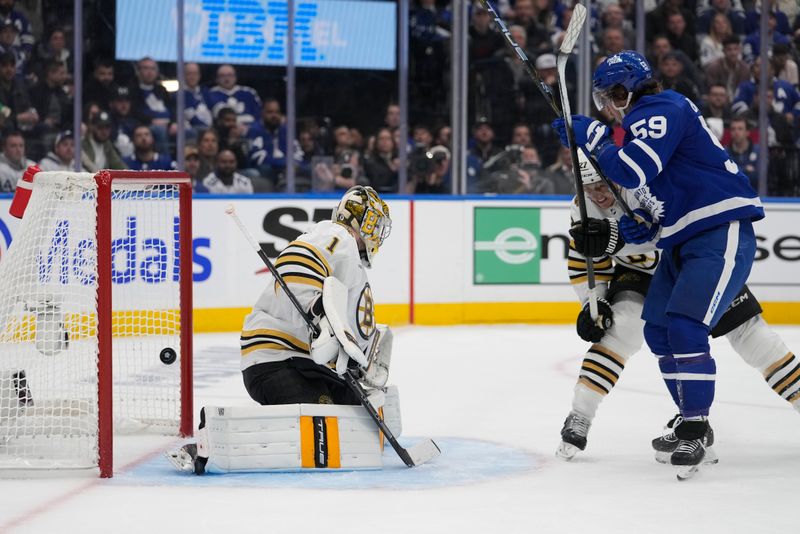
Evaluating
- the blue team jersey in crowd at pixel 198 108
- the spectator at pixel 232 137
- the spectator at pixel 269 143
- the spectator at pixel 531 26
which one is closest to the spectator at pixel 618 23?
the spectator at pixel 531 26

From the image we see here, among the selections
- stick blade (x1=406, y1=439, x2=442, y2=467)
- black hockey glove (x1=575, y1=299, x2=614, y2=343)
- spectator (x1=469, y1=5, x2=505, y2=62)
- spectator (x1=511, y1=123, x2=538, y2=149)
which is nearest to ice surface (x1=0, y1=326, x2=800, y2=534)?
stick blade (x1=406, y1=439, x2=442, y2=467)

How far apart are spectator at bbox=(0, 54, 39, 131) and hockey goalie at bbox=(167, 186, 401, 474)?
3.97 meters

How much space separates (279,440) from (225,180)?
424 centimetres

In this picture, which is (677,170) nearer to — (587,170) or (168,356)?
(587,170)

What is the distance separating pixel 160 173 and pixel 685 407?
1522mm

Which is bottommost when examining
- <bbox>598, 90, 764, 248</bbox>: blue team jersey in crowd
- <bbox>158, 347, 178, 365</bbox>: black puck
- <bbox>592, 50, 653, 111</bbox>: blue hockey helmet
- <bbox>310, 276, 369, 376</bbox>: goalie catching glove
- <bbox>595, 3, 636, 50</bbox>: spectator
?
<bbox>158, 347, 178, 365</bbox>: black puck

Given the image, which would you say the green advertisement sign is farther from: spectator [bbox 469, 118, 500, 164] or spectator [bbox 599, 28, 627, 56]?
spectator [bbox 599, 28, 627, 56]

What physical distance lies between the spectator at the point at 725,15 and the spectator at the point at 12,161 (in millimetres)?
4283

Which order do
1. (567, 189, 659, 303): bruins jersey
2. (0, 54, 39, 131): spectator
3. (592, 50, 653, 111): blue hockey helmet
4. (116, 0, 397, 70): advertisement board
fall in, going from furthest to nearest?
(116, 0, 397, 70): advertisement board, (0, 54, 39, 131): spectator, (567, 189, 659, 303): bruins jersey, (592, 50, 653, 111): blue hockey helmet

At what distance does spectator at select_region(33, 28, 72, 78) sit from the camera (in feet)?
22.0

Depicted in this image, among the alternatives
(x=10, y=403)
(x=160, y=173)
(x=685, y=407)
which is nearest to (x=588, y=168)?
(x=685, y=407)

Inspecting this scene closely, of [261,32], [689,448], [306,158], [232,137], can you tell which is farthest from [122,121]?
[689,448]

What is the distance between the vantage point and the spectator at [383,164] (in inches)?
285

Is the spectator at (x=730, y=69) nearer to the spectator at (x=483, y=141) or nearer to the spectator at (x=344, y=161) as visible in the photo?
the spectator at (x=483, y=141)
